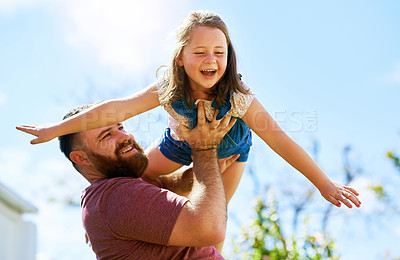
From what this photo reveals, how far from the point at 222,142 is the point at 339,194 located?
0.85 m

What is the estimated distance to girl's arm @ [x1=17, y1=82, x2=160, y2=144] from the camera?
2701 millimetres

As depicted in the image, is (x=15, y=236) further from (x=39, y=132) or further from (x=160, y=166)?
(x=39, y=132)

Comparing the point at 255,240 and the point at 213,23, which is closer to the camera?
the point at 213,23

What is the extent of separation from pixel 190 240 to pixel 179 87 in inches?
39.2

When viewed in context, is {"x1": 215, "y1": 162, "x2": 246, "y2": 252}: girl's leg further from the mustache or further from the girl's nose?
the girl's nose

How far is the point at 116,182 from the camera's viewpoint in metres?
2.82

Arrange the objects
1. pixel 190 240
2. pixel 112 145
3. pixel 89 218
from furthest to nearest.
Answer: pixel 112 145, pixel 89 218, pixel 190 240

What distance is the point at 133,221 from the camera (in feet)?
8.54

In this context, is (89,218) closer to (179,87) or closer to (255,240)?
(179,87)

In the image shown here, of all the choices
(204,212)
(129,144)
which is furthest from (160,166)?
(204,212)

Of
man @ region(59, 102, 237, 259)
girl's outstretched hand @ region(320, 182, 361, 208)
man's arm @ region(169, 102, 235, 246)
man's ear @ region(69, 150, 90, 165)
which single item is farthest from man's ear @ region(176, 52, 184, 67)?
girl's outstretched hand @ region(320, 182, 361, 208)

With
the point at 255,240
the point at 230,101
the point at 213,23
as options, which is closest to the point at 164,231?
the point at 230,101

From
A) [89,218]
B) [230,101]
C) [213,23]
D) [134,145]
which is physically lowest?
[89,218]

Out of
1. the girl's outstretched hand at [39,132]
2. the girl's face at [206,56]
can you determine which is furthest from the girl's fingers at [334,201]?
the girl's outstretched hand at [39,132]
